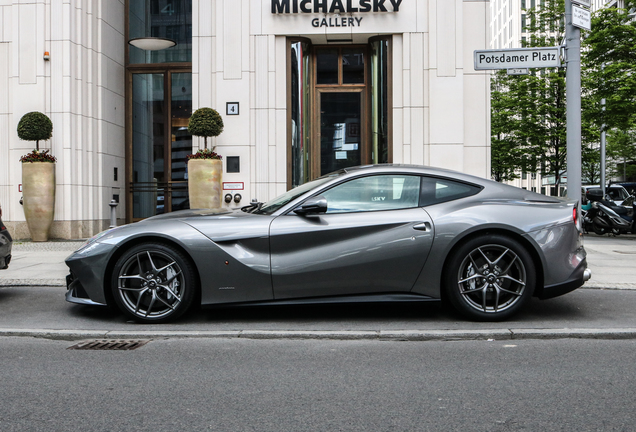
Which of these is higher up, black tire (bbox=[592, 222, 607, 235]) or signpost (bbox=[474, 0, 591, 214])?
signpost (bbox=[474, 0, 591, 214])

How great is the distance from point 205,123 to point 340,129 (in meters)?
3.05

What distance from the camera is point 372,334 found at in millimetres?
5039

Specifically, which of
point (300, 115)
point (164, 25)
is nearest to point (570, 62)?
point (300, 115)

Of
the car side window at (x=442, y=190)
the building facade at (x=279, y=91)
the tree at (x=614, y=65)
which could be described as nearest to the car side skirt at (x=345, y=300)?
the car side window at (x=442, y=190)

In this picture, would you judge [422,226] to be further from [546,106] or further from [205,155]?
[546,106]

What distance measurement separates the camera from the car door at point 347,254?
5312 millimetres

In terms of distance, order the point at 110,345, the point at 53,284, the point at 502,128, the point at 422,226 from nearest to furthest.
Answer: the point at 110,345, the point at 422,226, the point at 53,284, the point at 502,128

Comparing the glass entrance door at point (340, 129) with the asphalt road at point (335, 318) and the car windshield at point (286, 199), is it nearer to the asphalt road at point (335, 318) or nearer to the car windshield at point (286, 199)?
the asphalt road at point (335, 318)

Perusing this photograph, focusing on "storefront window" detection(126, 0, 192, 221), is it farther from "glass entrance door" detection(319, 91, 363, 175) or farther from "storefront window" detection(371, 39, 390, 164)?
"storefront window" detection(371, 39, 390, 164)

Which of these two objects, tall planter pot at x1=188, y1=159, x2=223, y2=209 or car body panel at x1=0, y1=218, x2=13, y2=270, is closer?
car body panel at x1=0, y1=218, x2=13, y2=270

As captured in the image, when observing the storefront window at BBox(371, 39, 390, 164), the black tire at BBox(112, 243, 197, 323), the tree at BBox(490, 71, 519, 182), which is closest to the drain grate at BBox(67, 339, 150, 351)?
the black tire at BBox(112, 243, 197, 323)

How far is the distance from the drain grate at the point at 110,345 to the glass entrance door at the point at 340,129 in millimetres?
9719

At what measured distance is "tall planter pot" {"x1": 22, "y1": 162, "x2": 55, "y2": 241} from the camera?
13.1 metres

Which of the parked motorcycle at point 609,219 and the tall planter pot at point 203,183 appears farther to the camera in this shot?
the parked motorcycle at point 609,219
